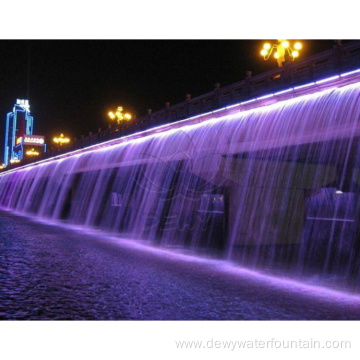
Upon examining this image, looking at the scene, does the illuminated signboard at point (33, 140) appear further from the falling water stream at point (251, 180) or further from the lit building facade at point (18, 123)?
the falling water stream at point (251, 180)

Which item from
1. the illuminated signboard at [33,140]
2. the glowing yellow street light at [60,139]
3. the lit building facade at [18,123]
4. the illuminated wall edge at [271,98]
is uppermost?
the lit building facade at [18,123]

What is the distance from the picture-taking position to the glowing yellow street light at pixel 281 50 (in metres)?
17.8

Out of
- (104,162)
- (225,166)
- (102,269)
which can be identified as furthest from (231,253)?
(104,162)

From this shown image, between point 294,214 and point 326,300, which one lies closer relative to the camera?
point 326,300

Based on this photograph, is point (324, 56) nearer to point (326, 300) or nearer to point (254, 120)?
point (254, 120)

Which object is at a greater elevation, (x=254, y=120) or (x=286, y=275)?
(x=254, y=120)

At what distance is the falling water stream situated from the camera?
36.6ft

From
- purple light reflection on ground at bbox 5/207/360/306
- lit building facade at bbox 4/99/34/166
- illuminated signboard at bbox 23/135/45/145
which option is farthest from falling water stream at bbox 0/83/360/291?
lit building facade at bbox 4/99/34/166

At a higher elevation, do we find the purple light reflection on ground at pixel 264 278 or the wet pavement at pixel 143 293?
the purple light reflection on ground at pixel 264 278

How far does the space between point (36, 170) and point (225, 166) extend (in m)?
30.1

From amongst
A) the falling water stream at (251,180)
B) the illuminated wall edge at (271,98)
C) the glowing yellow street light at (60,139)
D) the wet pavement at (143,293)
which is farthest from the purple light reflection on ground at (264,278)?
the glowing yellow street light at (60,139)

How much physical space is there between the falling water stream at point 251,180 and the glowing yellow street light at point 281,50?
16.4ft

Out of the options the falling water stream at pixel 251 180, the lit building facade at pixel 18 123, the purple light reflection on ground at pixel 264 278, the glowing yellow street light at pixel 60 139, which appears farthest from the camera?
the lit building facade at pixel 18 123

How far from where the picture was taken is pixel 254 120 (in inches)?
520
